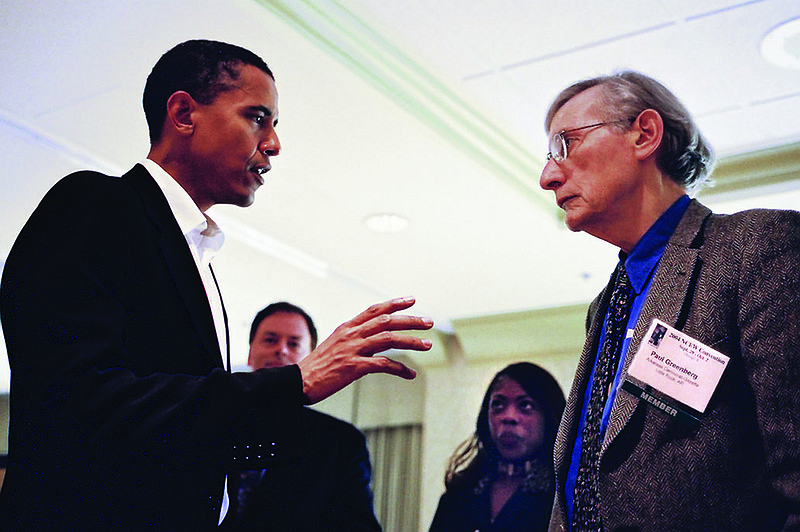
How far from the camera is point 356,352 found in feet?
3.79

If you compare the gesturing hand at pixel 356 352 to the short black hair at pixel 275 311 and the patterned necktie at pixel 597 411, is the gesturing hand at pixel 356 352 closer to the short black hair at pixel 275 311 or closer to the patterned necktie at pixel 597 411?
the patterned necktie at pixel 597 411

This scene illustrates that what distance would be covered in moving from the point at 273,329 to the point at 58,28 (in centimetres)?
145

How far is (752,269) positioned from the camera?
4.29ft

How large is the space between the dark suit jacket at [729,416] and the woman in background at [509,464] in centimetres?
154

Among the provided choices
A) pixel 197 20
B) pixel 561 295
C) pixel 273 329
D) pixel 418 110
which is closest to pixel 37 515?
pixel 273 329

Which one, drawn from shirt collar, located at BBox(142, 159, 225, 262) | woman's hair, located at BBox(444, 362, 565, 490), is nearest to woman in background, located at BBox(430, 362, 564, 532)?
woman's hair, located at BBox(444, 362, 565, 490)

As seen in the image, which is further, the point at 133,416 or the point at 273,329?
the point at 273,329

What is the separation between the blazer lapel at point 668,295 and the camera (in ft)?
4.31

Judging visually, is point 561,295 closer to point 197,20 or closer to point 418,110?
point 418,110

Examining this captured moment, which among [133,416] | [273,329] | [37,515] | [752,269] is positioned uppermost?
[273,329]

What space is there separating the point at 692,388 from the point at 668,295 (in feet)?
0.59

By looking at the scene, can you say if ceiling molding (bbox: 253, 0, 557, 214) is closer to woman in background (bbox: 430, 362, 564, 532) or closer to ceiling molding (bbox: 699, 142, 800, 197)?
ceiling molding (bbox: 699, 142, 800, 197)

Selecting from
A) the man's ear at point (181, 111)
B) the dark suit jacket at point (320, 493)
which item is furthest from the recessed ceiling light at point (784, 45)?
the man's ear at point (181, 111)

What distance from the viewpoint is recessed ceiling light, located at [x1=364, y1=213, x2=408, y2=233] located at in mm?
4941
